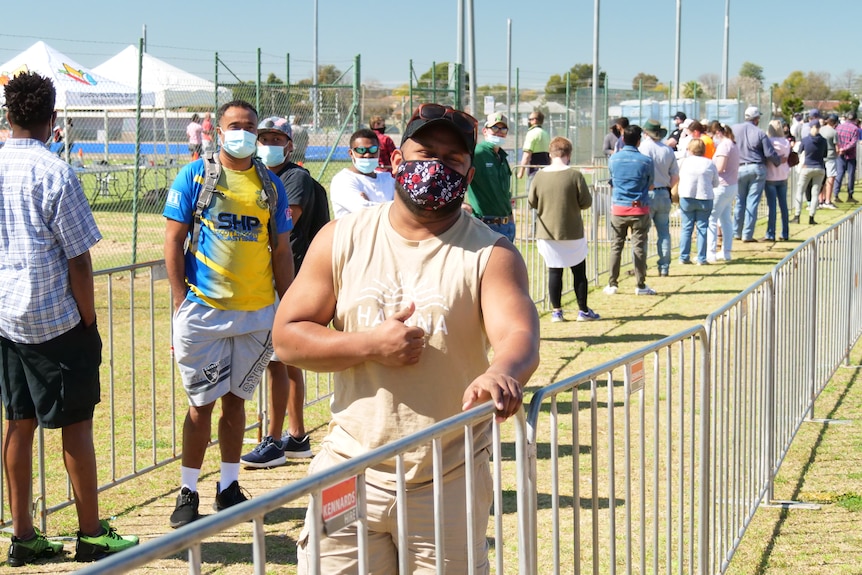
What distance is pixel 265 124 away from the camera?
21.6 feet

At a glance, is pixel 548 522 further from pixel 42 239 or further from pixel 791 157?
pixel 791 157

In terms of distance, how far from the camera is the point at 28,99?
4637mm

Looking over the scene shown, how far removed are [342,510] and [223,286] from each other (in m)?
3.33

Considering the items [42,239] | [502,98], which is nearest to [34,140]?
[42,239]

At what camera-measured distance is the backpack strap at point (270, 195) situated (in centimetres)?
545

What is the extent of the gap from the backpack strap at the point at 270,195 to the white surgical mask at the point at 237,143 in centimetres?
12

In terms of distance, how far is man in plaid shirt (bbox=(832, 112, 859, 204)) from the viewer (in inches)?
930

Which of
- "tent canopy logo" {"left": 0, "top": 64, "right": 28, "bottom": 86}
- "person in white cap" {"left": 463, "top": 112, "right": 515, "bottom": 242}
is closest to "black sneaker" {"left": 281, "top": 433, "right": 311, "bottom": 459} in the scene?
"tent canopy logo" {"left": 0, "top": 64, "right": 28, "bottom": 86}

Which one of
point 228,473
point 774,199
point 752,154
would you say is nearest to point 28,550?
point 228,473

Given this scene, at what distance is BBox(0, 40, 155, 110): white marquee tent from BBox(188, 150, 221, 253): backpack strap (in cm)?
2038

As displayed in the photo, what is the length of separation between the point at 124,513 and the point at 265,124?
7.89 feet

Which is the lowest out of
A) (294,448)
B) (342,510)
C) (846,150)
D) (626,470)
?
(294,448)

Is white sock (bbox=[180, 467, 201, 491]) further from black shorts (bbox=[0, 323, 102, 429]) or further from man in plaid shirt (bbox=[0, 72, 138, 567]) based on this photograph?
black shorts (bbox=[0, 323, 102, 429])

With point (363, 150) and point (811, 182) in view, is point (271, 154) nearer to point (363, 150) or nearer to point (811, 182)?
point (363, 150)
